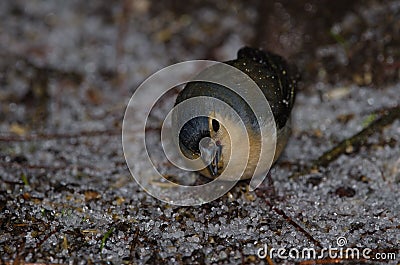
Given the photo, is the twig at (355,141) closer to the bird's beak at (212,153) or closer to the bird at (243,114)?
the bird at (243,114)

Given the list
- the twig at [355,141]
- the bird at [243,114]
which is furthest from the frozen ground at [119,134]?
the bird at [243,114]

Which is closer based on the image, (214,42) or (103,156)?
(103,156)

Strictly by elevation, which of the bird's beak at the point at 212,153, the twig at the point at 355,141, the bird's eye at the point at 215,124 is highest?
the twig at the point at 355,141

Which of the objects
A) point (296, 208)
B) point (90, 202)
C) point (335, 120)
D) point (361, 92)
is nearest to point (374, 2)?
point (361, 92)

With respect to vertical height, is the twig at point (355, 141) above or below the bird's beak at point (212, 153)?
above

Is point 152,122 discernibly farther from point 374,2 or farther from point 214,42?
point 374,2

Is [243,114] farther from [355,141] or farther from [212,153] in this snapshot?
[355,141]

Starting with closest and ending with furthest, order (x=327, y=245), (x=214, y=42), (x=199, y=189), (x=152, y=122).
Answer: (x=327, y=245) < (x=199, y=189) < (x=152, y=122) < (x=214, y=42)

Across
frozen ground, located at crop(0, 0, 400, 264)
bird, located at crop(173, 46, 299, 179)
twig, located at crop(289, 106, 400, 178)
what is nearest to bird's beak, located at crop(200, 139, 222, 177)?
bird, located at crop(173, 46, 299, 179)
